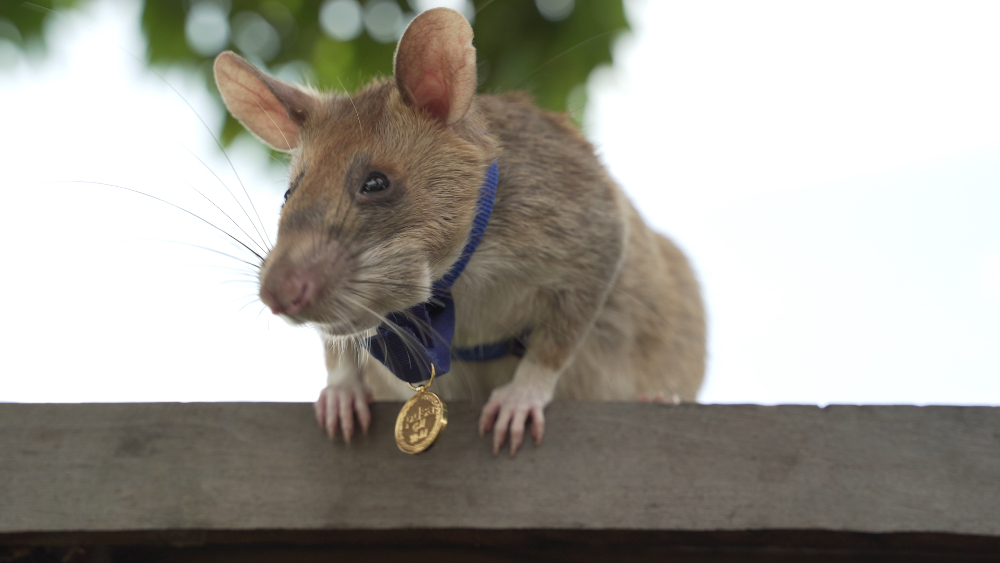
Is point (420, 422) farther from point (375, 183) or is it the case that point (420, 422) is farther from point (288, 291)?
point (375, 183)

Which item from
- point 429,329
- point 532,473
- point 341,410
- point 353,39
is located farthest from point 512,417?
point 353,39

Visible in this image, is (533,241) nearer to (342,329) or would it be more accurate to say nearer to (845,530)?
(342,329)

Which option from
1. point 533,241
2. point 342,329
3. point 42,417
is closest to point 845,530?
point 533,241

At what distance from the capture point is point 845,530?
1.64m

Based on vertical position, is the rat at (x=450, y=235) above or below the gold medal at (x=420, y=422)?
above

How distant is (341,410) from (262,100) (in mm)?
852

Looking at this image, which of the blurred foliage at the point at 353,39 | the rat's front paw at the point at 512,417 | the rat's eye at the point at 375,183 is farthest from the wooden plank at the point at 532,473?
the blurred foliage at the point at 353,39

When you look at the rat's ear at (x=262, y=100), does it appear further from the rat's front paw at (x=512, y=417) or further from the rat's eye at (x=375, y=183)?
the rat's front paw at (x=512, y=417)

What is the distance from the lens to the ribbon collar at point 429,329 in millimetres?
1795

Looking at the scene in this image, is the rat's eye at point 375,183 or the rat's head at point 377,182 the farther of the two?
the rat's eye at point 375,183

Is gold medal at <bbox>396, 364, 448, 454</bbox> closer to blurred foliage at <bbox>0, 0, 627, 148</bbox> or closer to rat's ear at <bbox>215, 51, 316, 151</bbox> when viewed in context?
rat's ear at <bbox>215, 51, 316, 151</bbox>

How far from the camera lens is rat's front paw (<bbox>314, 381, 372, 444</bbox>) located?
1.80 meters

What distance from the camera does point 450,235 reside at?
70.0 inches

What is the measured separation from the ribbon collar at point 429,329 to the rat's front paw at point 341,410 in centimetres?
11
